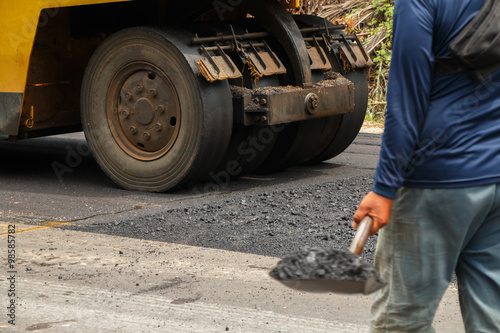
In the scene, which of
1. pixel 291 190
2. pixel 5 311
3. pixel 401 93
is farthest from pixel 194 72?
pixel 401 93

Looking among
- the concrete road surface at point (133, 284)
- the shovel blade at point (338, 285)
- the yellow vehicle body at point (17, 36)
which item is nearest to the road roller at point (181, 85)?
the yellow vehicle body at point (17, 36)

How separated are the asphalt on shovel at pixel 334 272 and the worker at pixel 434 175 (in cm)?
13

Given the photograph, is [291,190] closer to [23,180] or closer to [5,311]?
[23,180]

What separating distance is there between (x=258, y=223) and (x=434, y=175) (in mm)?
3551

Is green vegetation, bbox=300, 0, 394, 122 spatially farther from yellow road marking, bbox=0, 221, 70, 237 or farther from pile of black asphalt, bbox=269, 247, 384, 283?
pile of black asphalt, bbox=269, 247, 384, 283

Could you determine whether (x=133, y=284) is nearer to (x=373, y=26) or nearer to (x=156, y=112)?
(x=156, y=112)

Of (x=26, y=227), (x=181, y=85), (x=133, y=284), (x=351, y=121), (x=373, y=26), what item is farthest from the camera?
(x=373, y=26)

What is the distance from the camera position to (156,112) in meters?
7.36

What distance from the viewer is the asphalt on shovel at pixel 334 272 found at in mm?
2490

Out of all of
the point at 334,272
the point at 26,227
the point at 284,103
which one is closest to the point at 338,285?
the point at 334,272

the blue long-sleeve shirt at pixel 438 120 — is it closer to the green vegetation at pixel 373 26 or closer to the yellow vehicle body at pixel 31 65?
the yellow vehicle body at pixel 31 65

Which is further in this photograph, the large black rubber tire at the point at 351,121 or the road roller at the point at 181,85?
the large black rubber tire at the point at 351,121

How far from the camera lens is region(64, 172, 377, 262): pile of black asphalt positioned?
5559mm

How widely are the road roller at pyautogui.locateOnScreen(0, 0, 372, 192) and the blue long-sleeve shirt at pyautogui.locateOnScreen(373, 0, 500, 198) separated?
439 cm
